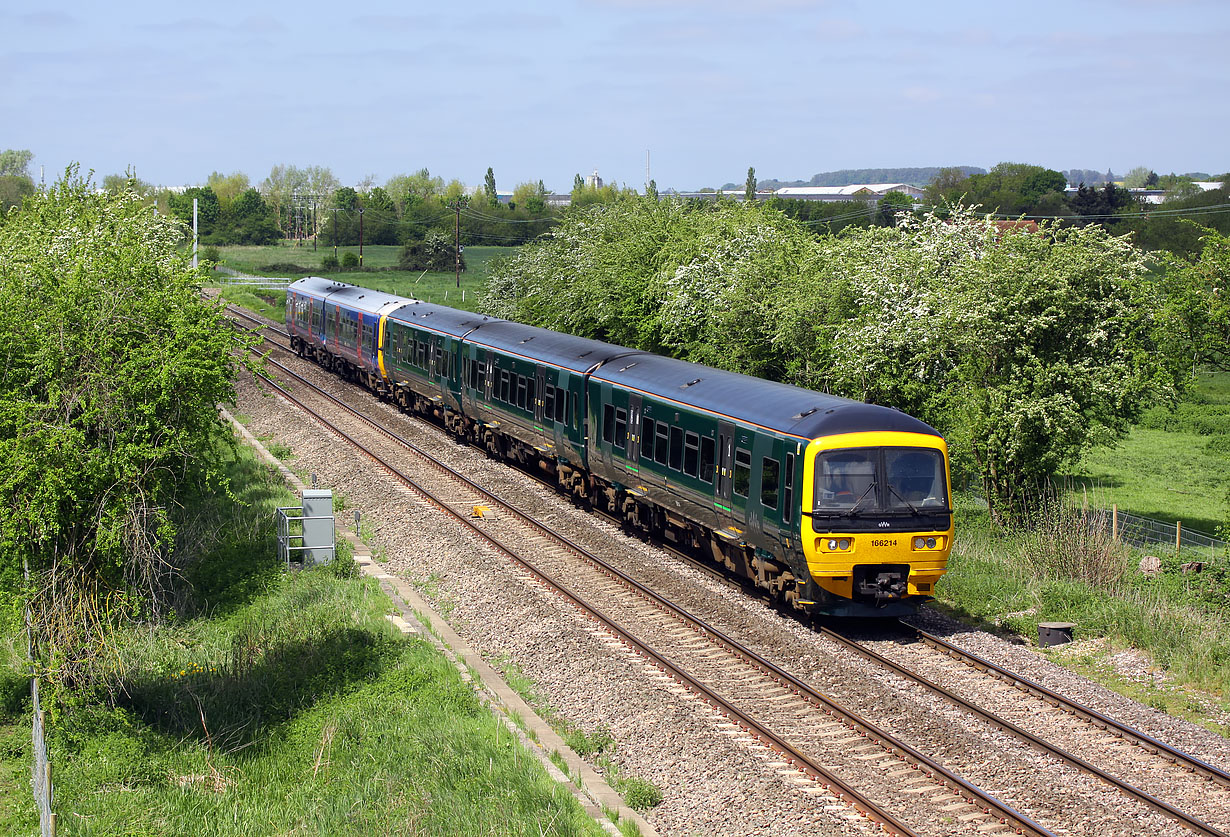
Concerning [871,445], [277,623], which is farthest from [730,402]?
[277,623]

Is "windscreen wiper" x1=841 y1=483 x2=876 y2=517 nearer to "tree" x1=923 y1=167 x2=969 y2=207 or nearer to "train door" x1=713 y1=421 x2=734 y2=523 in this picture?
"train door" x1=713 y1=421 x2=734 y2=523

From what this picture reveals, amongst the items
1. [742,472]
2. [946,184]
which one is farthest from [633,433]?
[946,184]

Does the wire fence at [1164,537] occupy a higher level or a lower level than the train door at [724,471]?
lower

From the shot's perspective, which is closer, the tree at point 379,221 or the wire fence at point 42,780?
the wire fence at point 42,780

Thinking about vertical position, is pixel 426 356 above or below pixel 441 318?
below

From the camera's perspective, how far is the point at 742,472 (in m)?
17.0

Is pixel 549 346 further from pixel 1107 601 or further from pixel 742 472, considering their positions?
pixel 1107 601

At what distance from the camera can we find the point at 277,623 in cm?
1758

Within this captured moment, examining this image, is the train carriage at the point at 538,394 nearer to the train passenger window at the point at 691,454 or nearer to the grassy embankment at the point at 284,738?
the train passenger window at the point at 691,454

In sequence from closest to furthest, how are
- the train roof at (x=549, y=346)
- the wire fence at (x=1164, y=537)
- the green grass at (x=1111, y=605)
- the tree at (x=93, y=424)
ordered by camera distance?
the tree at (x=93, y=424)
the green grass at (x=1111, y=605)
the wire fence at (x=1164, y=537)
the train roof at (x=549, y=346)

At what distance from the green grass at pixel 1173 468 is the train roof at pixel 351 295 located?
23.4 metres

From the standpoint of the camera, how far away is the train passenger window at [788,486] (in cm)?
1557

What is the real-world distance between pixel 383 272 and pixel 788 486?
87.5 metres

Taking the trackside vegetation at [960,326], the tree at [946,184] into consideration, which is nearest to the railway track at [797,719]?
the trackside vegetation at [960,326]
